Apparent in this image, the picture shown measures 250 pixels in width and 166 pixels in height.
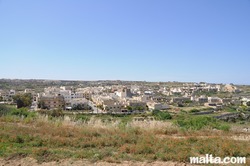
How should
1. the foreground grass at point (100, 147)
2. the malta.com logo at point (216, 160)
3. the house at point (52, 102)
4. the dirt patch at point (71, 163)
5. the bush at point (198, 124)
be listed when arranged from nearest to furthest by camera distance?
the dirt patch at point (71, 163) < the malta.com logo at point (216, 160) < the foreground grass at point (100, 147) < the bush at point (198, 124) < the house at point (52, 102)

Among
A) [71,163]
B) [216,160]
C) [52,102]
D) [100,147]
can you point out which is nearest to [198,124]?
[216,160]

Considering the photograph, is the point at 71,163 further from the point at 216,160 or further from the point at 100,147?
the point at 216,160

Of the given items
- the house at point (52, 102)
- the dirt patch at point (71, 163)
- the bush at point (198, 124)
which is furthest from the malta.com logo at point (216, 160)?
the house at point (52, 102)

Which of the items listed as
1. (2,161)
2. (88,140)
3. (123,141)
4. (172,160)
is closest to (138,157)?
(172,160)

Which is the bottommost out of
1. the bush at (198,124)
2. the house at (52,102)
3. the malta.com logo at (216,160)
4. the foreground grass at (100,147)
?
the house at (52,102)

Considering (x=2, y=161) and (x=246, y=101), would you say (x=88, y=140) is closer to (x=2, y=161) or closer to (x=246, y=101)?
(x=2, y=161)

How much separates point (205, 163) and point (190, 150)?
802 mm

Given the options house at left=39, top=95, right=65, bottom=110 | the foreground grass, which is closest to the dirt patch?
the foreground grass

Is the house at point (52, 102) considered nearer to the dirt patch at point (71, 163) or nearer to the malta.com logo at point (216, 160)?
the dirt patch at point (71, 163)

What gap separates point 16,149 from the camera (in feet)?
18.7

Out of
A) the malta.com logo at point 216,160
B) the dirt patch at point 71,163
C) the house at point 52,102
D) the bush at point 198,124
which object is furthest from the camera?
the house at point 52,102

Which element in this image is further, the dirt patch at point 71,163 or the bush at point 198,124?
the bush at point 198,124

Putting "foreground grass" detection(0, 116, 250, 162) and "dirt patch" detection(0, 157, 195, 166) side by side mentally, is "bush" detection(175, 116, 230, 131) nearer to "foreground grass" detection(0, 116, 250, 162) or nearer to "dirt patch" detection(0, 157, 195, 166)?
"foreground grass" detection(0, 116, 250, 162)

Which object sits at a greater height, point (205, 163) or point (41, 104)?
point (205, 163)
